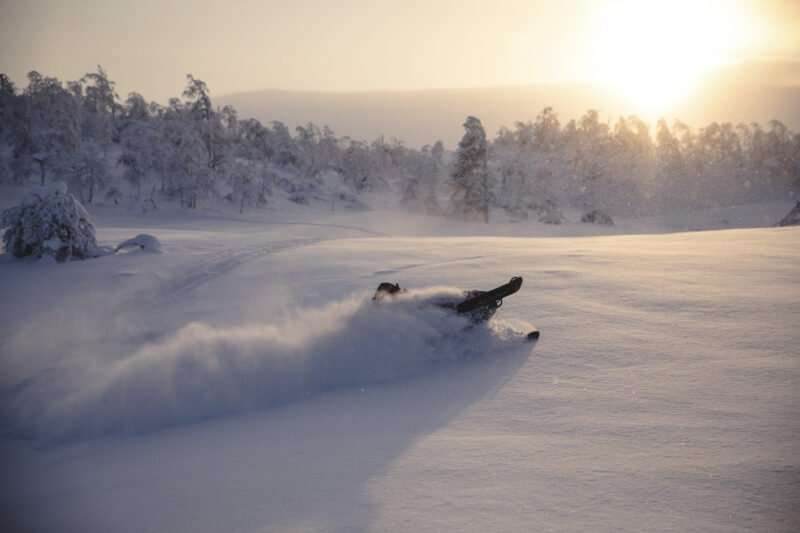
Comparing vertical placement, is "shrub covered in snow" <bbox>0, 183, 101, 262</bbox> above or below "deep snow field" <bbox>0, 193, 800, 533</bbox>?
above

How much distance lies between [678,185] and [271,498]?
92662 millimetres

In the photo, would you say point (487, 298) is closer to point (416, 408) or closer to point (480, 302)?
point (480, 302)

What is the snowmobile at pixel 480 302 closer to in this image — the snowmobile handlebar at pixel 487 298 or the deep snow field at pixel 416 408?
the snowmobile handlebar at pixel 487 298

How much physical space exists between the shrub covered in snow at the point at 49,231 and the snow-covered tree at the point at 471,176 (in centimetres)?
3841

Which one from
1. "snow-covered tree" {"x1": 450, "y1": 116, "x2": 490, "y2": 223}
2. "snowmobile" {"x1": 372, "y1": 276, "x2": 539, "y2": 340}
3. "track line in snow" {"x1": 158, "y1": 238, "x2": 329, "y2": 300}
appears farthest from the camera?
"snow-covered tree" {"x1": 450, "y1": 116, "x2": 490, "y2": 223}

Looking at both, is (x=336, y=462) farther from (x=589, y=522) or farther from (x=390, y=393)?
(x=589, y=522)

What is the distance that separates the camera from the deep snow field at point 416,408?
8.21 ft

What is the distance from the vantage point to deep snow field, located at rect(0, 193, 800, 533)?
2504 millimetres

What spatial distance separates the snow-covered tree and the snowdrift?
141ft

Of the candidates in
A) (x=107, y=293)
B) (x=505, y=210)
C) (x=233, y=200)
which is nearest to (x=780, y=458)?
(x=107, y=293)

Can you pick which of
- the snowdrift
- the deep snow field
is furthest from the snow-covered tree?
the snowdrift

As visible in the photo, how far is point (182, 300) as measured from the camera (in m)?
7.71

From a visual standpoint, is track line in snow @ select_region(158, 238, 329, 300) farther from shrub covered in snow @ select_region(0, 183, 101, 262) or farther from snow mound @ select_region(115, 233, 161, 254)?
shrub covered in snow @ select_region(0, 183, 101, 262)

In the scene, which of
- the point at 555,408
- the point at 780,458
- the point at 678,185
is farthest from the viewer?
the point at 678,185
